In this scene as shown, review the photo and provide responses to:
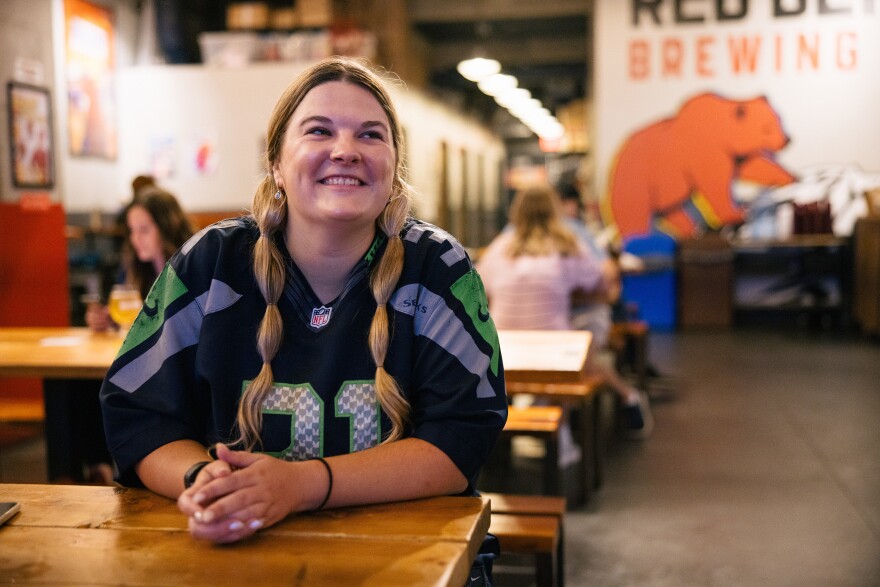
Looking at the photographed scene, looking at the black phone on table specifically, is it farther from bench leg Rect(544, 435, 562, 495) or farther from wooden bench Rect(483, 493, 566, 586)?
bench leg Rect(544, 435, 562, 495)

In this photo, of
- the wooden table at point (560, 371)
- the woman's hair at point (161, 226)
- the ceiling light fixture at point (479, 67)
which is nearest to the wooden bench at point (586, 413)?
the wooden table at point (560, 371)

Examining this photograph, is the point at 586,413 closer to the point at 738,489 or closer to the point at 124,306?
the point at 738,489

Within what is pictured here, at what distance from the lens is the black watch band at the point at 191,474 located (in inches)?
48.3

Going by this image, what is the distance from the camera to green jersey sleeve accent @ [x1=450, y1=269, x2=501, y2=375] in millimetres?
1426

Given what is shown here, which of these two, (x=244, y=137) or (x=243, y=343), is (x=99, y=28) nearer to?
(x=244, y=137)

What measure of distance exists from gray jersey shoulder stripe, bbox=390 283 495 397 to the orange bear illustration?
8754 millimetres

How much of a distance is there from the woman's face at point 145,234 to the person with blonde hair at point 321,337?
5.94 feet

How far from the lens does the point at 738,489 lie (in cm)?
376

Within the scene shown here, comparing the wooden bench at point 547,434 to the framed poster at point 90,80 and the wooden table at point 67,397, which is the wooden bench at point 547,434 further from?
the framed poster at point 90,80

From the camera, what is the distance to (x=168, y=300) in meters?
1.42

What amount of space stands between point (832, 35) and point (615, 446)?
680 centimetres

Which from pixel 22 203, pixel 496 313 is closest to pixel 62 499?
pixel 496 313

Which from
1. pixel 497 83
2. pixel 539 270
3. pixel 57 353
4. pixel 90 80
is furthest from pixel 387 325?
pixel 497 83

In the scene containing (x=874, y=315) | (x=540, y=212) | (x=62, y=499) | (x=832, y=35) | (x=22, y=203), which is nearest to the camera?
(x=62, y=499)
